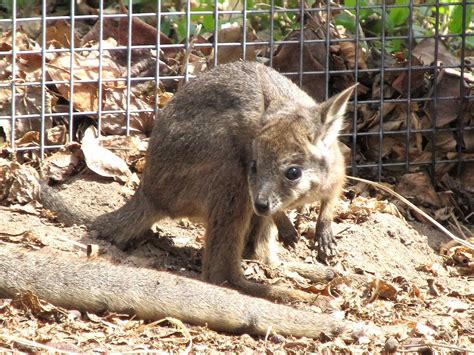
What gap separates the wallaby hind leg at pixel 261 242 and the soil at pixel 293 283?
0.30ft

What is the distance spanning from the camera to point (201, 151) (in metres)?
6.48

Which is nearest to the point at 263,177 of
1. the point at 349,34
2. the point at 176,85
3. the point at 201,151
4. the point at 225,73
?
the point at 201,151

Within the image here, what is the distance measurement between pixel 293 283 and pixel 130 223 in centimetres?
107

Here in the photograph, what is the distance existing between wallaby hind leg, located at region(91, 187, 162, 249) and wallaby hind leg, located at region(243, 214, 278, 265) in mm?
596

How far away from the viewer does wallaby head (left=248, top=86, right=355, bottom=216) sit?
6172 millimetres

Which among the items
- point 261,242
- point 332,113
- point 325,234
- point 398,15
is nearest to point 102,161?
point 261,242

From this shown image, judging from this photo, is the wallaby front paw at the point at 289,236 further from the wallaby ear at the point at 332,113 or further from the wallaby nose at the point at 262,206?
the wallaby nose at the point at 262,206

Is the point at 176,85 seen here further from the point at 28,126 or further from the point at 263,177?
the point at 263,177

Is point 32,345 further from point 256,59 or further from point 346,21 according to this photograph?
point 346,21

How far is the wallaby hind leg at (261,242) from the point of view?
6875 millimetres

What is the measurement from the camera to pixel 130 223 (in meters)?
6.77

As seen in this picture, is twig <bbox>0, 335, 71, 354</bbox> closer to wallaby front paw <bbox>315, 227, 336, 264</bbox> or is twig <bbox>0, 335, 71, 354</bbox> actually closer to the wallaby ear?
the wallaby ear

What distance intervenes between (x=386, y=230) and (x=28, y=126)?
2554 millimetres

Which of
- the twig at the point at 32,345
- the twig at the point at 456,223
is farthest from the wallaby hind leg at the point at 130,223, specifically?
the twig at the point at 456,223
